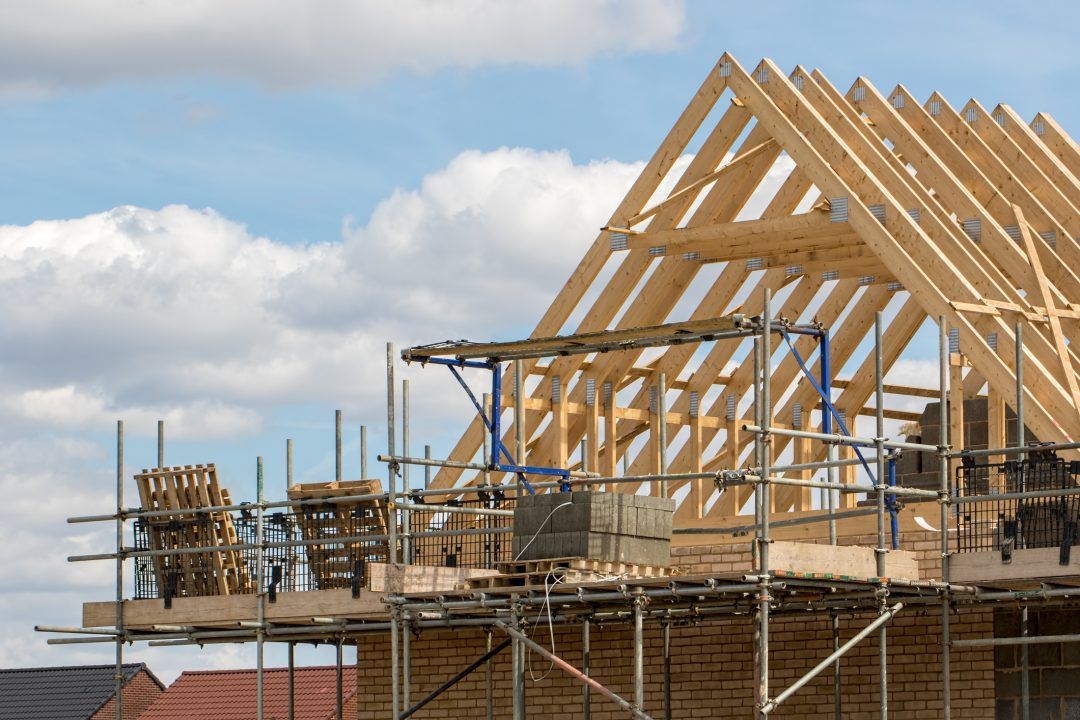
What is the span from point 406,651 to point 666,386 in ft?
24.2

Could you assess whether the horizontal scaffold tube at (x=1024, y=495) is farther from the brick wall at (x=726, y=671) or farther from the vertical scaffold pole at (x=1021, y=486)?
the brick wall at (x=726, y=671)

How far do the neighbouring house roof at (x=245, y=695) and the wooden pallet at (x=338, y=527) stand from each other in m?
14.7

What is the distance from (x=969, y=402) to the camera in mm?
22078

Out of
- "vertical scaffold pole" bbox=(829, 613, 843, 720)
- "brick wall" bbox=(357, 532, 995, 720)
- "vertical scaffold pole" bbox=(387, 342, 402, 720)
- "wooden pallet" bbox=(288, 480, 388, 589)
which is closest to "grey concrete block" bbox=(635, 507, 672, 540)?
"brick wall" bbox=(357, 532, 995, 720)

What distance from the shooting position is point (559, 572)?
1647 centimetres

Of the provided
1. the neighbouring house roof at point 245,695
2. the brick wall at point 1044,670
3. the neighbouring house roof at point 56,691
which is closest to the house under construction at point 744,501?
the brick wall at point 1044,670

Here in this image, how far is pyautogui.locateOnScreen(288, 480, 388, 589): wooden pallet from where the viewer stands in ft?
63.5

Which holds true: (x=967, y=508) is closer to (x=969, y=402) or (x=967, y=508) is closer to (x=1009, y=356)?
(x=1009, y=356)

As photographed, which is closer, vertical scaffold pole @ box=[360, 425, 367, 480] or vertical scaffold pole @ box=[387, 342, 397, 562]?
vertical scaffold pole @ box=[387, 342, 397, 562]

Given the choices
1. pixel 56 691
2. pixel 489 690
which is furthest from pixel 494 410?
pixel 56 691

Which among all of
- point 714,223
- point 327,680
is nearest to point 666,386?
point 714,223

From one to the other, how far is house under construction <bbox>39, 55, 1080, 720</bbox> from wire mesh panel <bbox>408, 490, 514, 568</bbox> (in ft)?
0.18

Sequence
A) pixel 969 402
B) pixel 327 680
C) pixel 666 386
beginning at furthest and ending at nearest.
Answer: pixel 327 680 → pixel 666 386 → pixel 969 402

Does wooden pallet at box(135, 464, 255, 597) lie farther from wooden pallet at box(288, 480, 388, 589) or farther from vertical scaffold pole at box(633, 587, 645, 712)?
vertical scaffold pole at box(633, 587, 645, 712)
